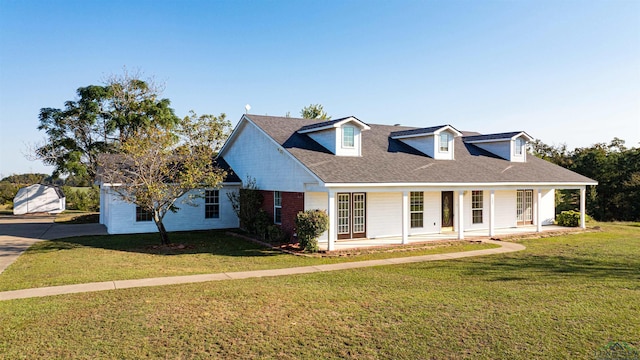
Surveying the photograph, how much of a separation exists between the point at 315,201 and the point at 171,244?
20.8 feet

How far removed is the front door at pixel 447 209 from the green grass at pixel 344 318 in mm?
8768

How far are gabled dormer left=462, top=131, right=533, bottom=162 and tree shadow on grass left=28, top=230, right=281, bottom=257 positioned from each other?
52.6ft

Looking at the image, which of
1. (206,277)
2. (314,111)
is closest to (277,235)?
(206,277)

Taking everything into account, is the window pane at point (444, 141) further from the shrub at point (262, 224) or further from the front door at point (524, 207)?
the shrub at point (262, 224)

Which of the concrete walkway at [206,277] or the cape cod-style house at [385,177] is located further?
the cape cod-style house at [385,177]

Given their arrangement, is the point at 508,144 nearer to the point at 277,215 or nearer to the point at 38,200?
the point at 277,215

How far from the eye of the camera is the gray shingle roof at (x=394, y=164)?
16.3 metres

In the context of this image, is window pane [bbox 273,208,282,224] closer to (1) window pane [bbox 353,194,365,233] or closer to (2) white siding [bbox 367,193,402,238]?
(1) window pane [bbox 353,194,365,233]

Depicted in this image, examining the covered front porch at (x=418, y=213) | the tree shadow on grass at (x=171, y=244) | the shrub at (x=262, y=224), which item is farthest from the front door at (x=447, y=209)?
the tree shadow on grass at (x=171, y=244)

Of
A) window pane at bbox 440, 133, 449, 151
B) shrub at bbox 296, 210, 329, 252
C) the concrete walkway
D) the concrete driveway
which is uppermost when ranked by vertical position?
window pane at bbox 440, 133, 449, 151

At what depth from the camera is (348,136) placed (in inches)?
725

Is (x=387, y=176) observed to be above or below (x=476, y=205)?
above

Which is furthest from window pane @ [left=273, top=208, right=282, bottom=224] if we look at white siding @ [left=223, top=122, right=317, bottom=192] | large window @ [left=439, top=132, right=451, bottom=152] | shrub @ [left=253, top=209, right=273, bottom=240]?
large window @ [left=439, top=132, right=451, bottom=152]

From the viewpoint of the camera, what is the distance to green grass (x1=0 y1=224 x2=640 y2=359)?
20.5ft
